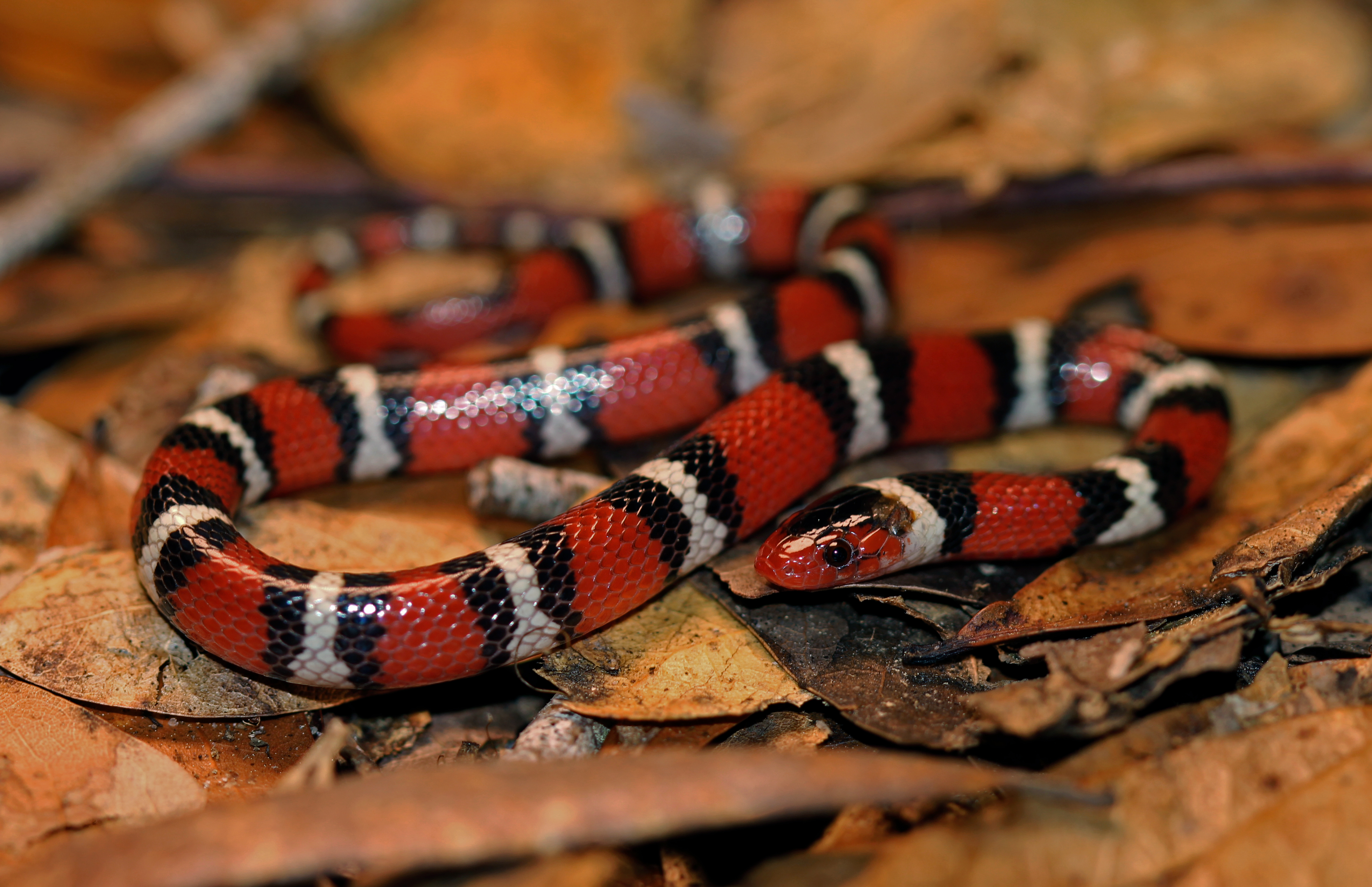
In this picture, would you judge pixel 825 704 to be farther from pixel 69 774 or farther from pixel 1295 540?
pixel 69 774

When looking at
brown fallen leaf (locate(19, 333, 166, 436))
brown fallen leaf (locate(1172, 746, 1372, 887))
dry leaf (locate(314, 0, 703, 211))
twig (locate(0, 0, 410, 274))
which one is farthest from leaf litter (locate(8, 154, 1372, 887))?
dry leaf (locate(314, 0, 703, 211))

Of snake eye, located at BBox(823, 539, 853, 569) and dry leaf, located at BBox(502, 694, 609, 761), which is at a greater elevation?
snake eye, located at BBox(823, 539, 853, 569)

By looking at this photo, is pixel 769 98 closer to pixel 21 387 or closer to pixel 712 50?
pixel 712 50

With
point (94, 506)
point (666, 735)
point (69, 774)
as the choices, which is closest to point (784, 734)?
point (666, 735)

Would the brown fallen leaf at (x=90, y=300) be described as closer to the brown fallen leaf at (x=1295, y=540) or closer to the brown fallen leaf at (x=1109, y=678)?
the brown fallen leaf at (x=1109, y=678)

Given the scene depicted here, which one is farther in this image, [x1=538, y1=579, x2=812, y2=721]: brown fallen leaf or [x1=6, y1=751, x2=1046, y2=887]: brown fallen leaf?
[x1=538, y1=579, x2=812, y2=721]: brown fallen leaf

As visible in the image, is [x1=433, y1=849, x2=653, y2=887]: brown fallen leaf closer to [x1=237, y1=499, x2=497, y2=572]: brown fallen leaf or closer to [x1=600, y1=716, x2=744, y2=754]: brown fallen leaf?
[x1=600, y1=716, x2=744, y2=754]: brown fallen leaf

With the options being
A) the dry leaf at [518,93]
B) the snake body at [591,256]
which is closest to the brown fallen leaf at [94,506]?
the snake body at [591,256]
